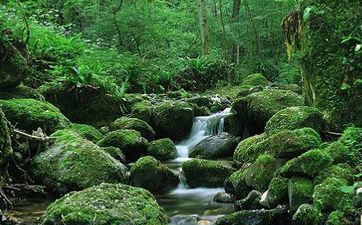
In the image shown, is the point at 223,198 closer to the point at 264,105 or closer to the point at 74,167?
the point at 74,167

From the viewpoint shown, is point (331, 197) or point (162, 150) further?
point (162, 150)

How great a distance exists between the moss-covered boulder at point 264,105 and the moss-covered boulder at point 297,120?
2052mm

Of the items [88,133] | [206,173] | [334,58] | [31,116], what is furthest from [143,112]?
[334,58]

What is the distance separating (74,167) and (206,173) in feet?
7.23

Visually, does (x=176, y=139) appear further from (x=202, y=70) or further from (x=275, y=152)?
(x=202, y=70)

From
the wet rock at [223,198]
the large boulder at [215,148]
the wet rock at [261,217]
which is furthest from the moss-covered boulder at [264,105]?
the wet rock at [261,217]

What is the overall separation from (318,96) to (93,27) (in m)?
13.7

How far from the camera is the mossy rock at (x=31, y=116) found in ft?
27.2

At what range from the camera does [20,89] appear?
995 centimetres

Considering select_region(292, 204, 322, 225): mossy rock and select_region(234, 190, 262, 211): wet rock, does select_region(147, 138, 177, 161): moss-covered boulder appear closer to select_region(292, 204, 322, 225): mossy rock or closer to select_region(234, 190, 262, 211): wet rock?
select_region(234, 190, 262, 211): wet rock

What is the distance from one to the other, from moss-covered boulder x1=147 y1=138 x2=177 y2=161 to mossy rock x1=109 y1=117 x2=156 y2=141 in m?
0.85

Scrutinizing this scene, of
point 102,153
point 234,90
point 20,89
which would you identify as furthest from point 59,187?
point 234,90

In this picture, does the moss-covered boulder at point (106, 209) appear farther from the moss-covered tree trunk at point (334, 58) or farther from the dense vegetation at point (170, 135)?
the moss-covered tree trunk at point (334, 58)

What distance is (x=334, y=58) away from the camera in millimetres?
7473
